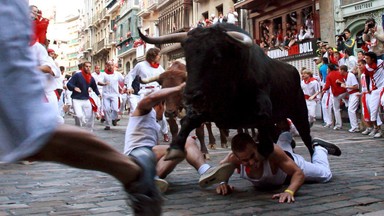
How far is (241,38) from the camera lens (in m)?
4.73

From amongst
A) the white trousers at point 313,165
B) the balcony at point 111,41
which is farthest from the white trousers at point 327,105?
the balcony at point 111,41

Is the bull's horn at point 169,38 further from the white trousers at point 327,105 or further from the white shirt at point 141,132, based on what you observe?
the white trousers at point 327,105

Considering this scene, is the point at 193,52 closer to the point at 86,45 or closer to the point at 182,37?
the point at 182,37

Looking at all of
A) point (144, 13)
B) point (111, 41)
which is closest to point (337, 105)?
point (144, 13)

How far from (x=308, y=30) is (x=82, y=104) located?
13.9 metres

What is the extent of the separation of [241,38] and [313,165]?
2038 millimetres

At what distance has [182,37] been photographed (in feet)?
16.8

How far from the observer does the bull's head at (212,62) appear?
4.54 metres

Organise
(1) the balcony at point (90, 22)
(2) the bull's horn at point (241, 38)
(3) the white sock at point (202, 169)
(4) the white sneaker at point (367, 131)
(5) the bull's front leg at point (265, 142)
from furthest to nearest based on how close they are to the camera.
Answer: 1. (1) the balcony at point (90, 22)
2. (4) the white sneaker at point (367, 131)
3. (3) the white sock at point (202, 169)
4. (5) the bull's front leg at point (265, 142)
5. (2) the bull's horn at point (241, 38)

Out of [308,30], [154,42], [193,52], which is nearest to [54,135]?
[193,52]

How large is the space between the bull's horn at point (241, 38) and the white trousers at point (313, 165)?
168cm

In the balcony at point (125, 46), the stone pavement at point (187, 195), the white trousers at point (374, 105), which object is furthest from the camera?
the balcony at point (125, 46)

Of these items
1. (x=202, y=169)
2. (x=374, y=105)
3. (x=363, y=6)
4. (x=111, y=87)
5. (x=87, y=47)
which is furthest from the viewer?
(x=87, y=47)

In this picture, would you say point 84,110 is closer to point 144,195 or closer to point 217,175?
point 217,175
